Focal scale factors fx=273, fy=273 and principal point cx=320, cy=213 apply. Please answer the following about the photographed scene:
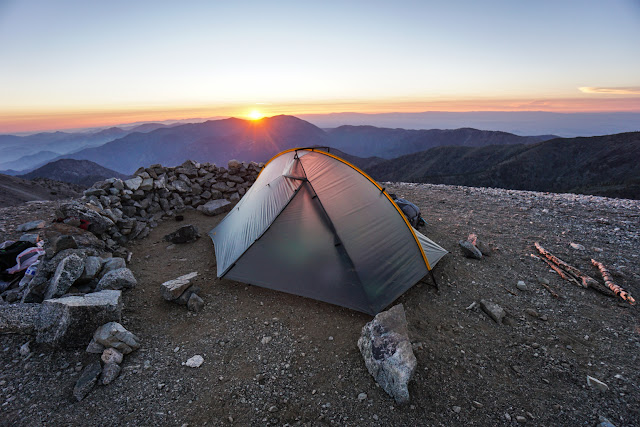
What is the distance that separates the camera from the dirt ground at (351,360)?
142 inches

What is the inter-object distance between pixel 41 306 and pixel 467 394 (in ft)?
23.0

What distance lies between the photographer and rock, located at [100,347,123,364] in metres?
4.26

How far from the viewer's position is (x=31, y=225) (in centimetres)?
768

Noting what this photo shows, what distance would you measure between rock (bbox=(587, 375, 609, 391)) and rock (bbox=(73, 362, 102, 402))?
709 centimetres

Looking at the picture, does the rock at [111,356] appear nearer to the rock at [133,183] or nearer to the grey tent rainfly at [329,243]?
the grey tent rainfly at [329,243]

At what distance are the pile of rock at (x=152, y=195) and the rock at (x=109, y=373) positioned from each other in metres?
4.62

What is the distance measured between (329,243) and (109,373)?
4.15 m

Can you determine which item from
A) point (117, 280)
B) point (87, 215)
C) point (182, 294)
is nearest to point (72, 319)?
point (117, 280)

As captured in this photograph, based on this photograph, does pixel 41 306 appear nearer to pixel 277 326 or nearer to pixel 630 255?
pixel 277 326

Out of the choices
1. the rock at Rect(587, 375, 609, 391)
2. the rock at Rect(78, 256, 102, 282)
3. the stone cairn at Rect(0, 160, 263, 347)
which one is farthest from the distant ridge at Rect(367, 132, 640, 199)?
the rock at Rect(78, 256, 102, 282)

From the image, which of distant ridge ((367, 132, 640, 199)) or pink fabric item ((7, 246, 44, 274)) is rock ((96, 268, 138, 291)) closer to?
pink fabric item ((7, 246, 44, 274))

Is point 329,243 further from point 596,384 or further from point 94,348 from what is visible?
point 596,384

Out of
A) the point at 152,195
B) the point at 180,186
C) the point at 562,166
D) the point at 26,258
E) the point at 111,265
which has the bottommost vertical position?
the point at 562,166

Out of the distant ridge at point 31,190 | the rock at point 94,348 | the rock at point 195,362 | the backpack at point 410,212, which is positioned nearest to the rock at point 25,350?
the rock at point 94,348
